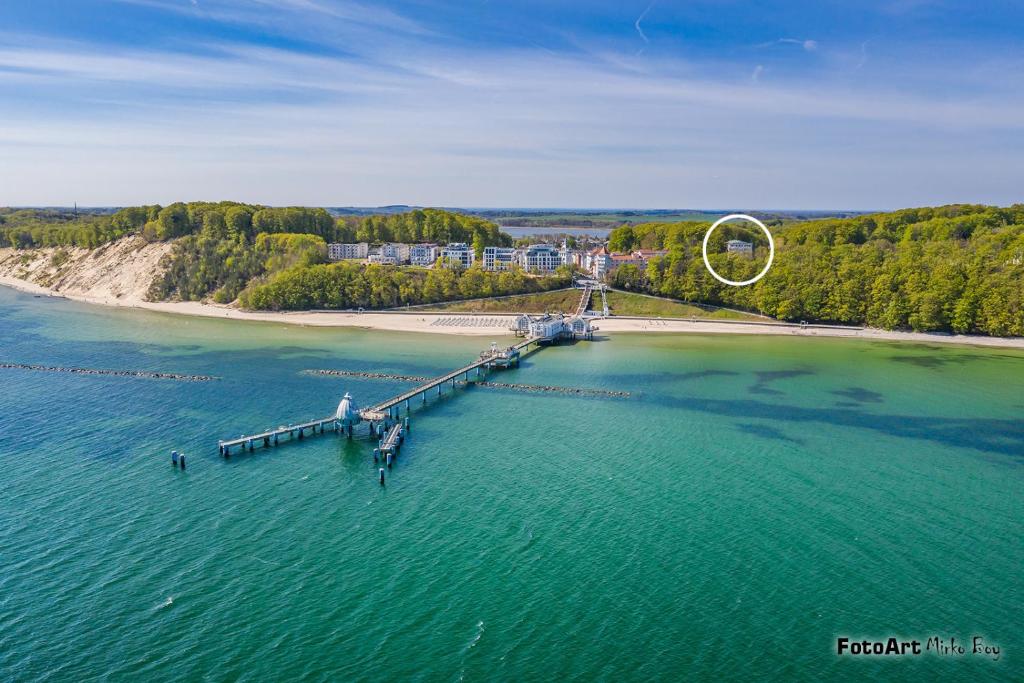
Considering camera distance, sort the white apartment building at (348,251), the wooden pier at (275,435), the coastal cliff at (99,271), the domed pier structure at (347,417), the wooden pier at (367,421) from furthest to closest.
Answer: the white apartment building at (348,251)
the coastal cliff at (99,271)
the domed pier structure at (347,417)
the wooden pier at (367,421)
the wooden pier at (275,435)

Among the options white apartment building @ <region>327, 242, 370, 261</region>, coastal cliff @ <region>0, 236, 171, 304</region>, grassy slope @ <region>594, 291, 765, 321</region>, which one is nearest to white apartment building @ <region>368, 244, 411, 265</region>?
white apartment building @ <region>327, 242, 370, 261</region>

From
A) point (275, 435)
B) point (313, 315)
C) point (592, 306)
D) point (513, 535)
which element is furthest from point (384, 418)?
point (592, 306)

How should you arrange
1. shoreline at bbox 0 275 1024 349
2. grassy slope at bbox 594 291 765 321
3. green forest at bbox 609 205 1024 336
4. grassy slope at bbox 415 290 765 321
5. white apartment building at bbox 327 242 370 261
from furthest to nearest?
white apartment building at bbox 327 242 370 261 < grassy slope at bbox 415 290 765 321 < grassy slope at bbox 594 291 765 321 < shoreline at bbox 0 275 1024 349 < green forest at bbox 609 205 1024 336

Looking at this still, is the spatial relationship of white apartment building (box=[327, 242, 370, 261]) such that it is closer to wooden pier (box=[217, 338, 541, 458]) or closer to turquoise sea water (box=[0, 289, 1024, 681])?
turquoise sea water (box=[0, 289, 1024, 681])

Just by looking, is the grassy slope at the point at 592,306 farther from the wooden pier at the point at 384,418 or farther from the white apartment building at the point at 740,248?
the wooden pier at the point at 384,418

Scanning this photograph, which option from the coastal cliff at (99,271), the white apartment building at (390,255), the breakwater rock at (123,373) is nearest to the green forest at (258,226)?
the coastal cliff at (99,271)
